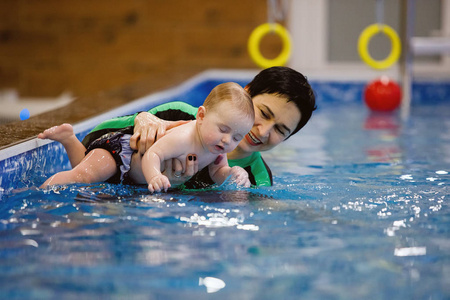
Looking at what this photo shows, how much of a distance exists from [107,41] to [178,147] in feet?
18.6

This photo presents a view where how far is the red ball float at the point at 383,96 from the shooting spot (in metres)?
5.42

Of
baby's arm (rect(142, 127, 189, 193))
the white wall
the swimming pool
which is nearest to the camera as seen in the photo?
the swimming pool

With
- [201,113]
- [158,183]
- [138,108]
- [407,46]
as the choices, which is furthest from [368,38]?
Result: [158,183]

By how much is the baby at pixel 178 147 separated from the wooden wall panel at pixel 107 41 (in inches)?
202

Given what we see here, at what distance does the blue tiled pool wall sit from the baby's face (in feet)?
2.17

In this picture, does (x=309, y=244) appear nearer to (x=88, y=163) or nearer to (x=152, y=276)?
(x=152, y=276)

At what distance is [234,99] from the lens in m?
2.14

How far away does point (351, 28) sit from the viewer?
7.38 metres

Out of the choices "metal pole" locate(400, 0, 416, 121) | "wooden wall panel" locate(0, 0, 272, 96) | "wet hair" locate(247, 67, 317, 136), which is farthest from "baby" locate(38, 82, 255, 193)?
"wooden wall panel" locate(0, 0, 272, 96)

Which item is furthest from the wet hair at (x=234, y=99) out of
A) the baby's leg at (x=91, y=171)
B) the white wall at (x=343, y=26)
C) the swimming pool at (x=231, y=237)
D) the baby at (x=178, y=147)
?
the white wall at (x=343, y=26)

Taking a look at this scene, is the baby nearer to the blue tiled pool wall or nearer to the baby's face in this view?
the baby's face

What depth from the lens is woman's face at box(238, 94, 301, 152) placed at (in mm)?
2354

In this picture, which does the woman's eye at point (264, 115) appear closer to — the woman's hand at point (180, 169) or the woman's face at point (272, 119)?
the woman's face at point (272, 119)

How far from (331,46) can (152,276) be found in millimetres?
6390
